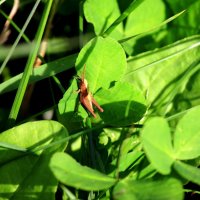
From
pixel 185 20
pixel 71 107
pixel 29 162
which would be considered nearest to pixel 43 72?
pixel 71 107

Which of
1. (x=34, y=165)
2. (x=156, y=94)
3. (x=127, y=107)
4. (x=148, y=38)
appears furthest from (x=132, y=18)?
(x=34, y=165)

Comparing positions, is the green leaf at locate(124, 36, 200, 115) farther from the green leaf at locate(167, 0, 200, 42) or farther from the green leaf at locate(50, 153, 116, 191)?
the green leaf at locate(50, 153, 116, 191)

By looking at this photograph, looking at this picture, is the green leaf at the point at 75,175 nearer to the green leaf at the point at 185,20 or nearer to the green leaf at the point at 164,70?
the green leaf at the point at 164,70

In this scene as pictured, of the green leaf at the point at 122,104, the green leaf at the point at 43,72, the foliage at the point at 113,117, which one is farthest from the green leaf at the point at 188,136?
the green leaf at the point at 43,72

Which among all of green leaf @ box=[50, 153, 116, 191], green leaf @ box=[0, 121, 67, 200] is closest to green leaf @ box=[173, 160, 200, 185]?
green leaf @ box=[50, 153, 116, 191]

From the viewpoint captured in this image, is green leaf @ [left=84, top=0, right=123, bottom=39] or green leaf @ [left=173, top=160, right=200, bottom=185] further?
green leaf @ [left=84, top=0, right=123, bottom=39]

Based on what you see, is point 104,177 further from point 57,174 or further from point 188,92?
point 188,92

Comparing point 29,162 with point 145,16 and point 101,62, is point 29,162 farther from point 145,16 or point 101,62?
point 145,16
